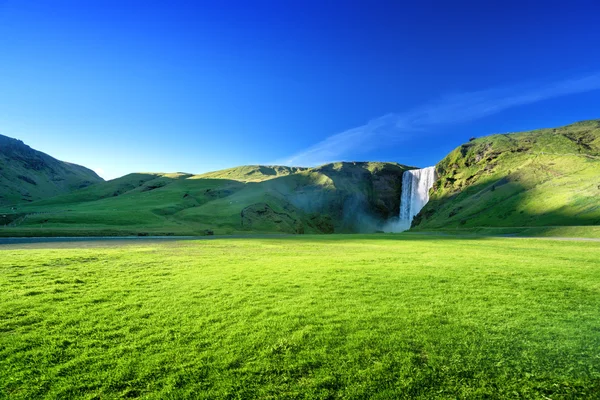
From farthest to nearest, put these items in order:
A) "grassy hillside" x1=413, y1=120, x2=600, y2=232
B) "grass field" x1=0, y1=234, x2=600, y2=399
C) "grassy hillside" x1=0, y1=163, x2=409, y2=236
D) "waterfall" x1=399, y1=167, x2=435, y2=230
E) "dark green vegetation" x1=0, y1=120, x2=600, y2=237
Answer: "waterfall" x1=399, y1=167, x2=435, y2=230 → "grassy hillside" x1=0, y1=163, x2=409, y2=236 → "grassy hillside" x1=413, y1=120, x2=600, y2=232 → "dark green vegetation" x1=0, y1=120, x2=600, y2=237 → "grass field" x1=0, y1=234, x2=600, y2=399

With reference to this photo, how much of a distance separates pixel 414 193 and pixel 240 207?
100714mm

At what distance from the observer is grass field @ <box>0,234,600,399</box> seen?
6.65 metres

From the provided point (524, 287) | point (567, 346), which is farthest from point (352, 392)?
point (524, 287)

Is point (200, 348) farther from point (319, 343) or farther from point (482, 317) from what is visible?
point (482, 317)

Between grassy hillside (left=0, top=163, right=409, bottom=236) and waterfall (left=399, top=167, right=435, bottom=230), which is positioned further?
waterfall (left=399, top=167, right=435, bottom=230)

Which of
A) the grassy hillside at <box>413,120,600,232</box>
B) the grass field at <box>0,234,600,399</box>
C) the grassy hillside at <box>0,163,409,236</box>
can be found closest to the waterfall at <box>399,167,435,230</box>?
the grassy hillside at <box>413,120,600,232</box>

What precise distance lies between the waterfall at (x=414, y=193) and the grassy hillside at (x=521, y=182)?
6734 mm

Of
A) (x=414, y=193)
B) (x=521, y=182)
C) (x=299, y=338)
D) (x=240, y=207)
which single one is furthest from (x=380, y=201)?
(x=299, y=338)

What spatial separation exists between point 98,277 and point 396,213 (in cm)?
17035

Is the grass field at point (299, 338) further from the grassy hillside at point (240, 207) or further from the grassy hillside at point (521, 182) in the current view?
the grassy hillside at point (521, 182)

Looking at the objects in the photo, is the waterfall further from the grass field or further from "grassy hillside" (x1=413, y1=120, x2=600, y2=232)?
the grass field

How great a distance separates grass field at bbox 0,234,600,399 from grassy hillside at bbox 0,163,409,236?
5678 cm

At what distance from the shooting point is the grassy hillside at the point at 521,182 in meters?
78.6

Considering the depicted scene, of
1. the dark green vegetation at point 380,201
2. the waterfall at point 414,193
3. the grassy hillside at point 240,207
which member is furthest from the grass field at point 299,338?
the waterfall at point 414,193
